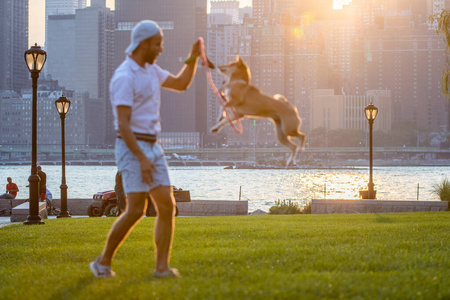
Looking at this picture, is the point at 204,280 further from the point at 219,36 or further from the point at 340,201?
the point at 219,36

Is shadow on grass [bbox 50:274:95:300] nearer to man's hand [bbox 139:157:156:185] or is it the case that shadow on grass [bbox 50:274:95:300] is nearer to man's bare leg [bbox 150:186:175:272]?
man's bare leg [bbox 150:186:175:272]

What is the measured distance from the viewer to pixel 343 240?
9938mm

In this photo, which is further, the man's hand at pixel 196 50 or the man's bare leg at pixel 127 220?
the man's bare leg at pixel 127 220

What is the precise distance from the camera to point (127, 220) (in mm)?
6223

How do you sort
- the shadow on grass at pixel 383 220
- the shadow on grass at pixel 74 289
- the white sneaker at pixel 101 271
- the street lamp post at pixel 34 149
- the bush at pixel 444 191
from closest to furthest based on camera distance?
1. the shadow on grass at pixel 74 289
2. the white sneaker at pixel 101 271
3. the shadow on grass at pixel 383 220
4. the street lamp post at pixel 34 149
5. the bush at pixel 444 191

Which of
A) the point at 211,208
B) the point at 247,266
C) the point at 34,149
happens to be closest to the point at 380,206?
the point at 211,208

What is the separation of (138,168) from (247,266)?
190 cm

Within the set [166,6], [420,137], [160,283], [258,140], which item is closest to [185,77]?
[160,283]

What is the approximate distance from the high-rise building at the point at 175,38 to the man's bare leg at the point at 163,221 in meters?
101

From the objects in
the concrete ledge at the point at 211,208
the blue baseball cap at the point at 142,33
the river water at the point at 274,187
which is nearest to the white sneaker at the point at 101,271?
the blue baseball cap at the point at 142,33

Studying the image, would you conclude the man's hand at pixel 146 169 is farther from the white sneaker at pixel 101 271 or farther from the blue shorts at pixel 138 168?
the white sneaker at pixel 101 271

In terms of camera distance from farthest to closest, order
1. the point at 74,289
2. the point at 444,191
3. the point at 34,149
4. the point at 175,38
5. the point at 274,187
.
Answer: the point at 175,38 → the point at 274,187 → the point at 444,191 → the point at 34,149 → the point at 74,289

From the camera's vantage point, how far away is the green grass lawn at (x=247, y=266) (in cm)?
593

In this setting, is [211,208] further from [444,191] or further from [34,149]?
[444,191]
